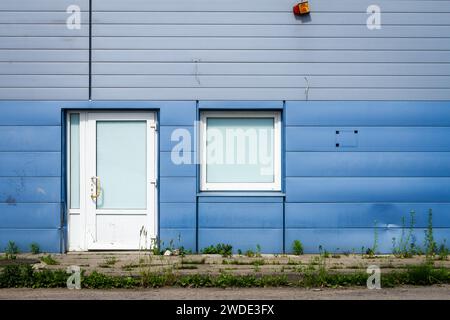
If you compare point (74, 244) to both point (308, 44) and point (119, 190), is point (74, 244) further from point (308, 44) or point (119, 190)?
point (308, 44)

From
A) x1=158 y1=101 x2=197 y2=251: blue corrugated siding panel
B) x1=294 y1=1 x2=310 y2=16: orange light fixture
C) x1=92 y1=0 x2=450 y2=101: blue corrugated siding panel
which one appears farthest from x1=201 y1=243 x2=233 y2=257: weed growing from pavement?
x1=294 y1=1 x2=310 y2=16: orange light fixture

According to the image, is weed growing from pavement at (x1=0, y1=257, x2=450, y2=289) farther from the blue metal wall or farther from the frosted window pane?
the frosted window pane

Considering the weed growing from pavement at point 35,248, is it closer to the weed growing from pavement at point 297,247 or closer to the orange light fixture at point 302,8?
the weed growing from pavement at point 297,247

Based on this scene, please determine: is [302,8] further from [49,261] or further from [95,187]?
[49,261]

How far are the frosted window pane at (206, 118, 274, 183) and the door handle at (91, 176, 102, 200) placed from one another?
1813mm

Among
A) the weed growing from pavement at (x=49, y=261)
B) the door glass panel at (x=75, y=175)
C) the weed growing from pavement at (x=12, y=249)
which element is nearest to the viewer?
the weed growing from pavement at (x=49, y=261)

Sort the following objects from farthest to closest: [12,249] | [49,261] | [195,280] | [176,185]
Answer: [176,185] < [12,249] < [49,261] < [195,280]

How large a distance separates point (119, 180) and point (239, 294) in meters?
3.79

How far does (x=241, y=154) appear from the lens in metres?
11.5

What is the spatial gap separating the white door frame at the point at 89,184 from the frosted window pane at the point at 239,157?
937mm

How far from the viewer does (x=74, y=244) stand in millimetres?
11430

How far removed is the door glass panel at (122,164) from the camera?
11.5 metres

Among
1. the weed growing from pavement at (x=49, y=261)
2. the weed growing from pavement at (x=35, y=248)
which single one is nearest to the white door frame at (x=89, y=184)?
the weed growing from pavement at (x=35, y=248)

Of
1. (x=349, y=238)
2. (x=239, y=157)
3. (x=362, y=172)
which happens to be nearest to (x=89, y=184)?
(x=239, y=157)
